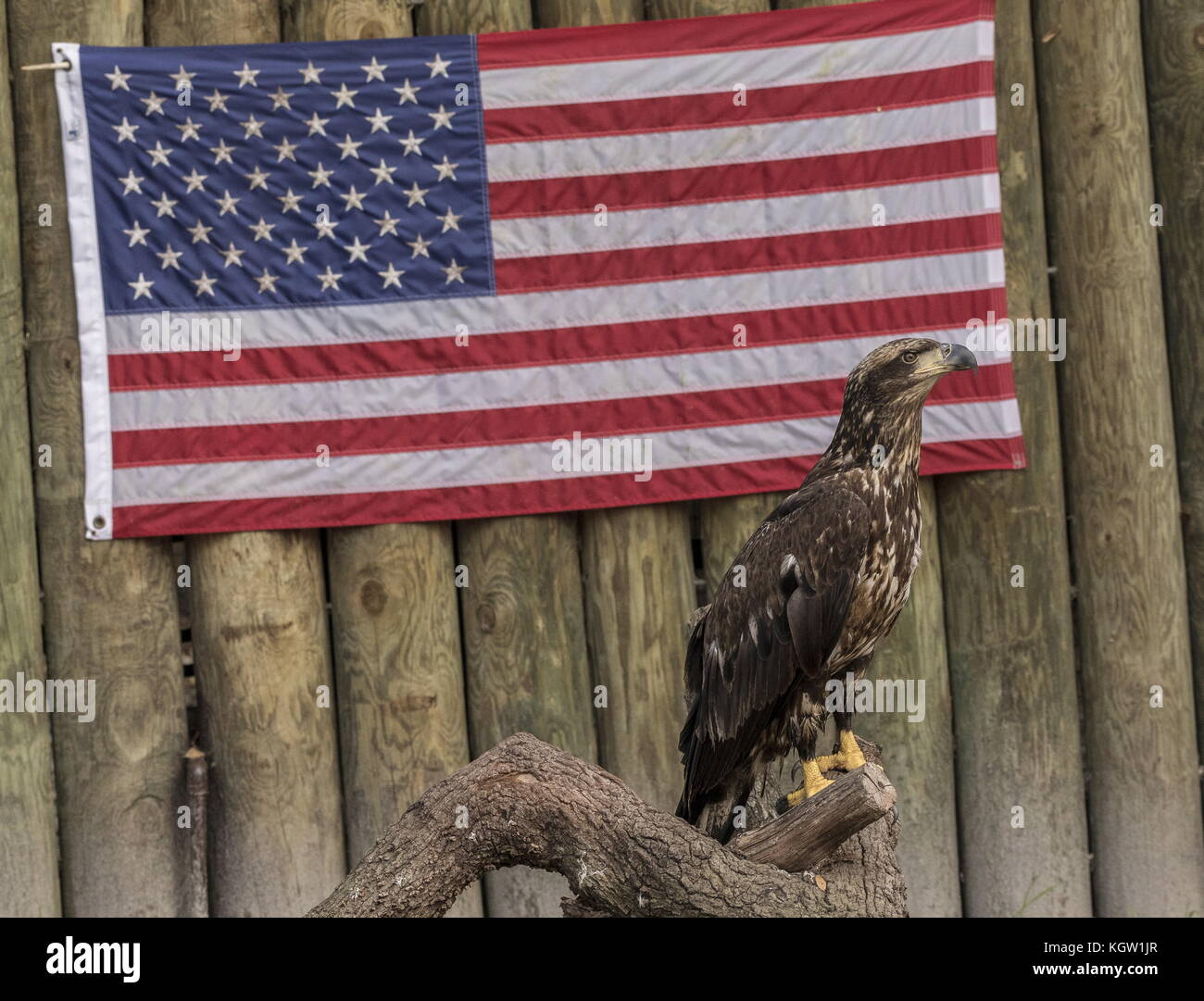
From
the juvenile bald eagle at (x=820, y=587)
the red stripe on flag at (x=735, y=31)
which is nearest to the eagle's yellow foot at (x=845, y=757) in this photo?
the juvenile bald eagle at (x=820, y=587)

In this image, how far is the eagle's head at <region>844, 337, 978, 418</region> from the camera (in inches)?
145

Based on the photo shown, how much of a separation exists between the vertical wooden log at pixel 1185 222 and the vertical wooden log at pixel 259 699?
11.2 feet

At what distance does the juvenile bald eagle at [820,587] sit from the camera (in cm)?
371

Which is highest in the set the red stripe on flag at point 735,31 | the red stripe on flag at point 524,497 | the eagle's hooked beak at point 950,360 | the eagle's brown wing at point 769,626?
the red stripe on flag at point 735,31

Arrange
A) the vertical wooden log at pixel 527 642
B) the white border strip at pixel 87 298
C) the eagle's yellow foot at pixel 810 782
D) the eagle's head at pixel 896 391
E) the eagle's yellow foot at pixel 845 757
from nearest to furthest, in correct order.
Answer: the eagle's head at pixel 896 391
the eagle's yellow foot at pixel 810 782
the eagle's yellow foot at pixel 845 757
the white border strip at pixel 87 298
the vertical wooden log at pixel 527 642

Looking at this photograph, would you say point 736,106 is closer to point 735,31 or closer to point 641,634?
point 735,31

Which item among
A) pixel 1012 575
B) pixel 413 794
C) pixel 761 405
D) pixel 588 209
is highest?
pixel 588 209

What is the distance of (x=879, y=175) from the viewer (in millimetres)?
5395

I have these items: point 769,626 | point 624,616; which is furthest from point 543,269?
point 769,626

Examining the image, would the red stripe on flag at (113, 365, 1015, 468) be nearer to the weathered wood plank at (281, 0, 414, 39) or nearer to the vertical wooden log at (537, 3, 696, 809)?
the vertical wooden log at (537, 3, 696, 809)

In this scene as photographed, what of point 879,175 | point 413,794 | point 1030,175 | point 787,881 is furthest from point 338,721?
point 1030,175

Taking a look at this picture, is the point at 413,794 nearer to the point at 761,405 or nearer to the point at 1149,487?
the point at 761,405

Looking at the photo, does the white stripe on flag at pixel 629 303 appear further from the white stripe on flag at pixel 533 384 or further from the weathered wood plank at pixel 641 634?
the weathered wood plank at pixel 641 634

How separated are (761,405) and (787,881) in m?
2.23
